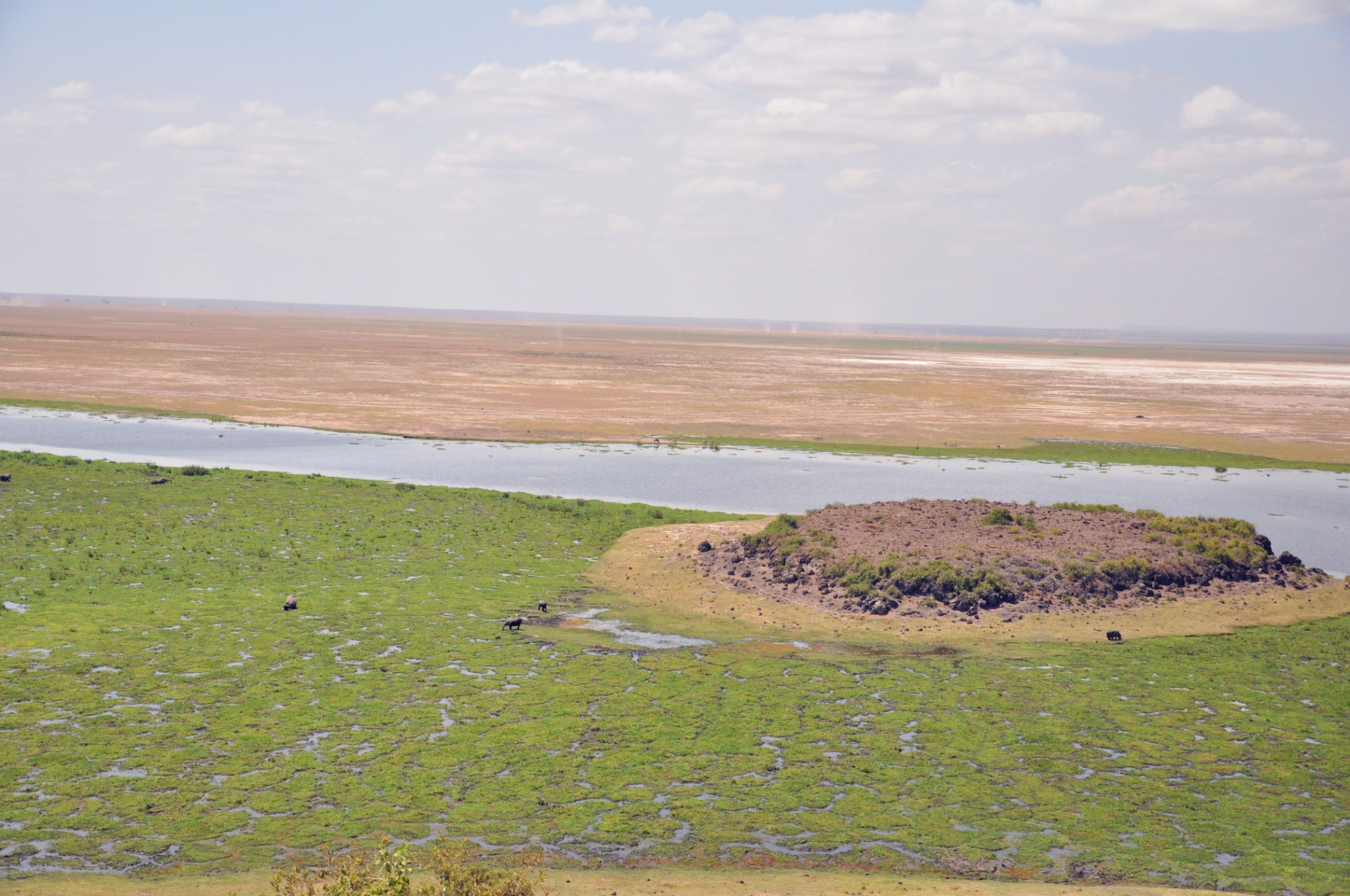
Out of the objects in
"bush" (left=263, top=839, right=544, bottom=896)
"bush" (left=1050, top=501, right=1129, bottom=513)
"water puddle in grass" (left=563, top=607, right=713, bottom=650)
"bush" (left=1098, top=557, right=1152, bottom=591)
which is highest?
"bush" (left=1050, top=501, right=1129, bottom=513)

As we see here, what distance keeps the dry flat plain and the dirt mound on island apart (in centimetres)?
3286

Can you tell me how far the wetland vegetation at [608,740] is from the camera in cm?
1389

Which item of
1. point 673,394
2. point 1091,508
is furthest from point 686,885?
point 673,394

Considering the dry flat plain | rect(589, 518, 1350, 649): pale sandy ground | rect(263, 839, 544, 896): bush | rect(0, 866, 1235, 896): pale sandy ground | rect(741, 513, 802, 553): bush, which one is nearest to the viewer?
rect(263, 839, 544, 896): bush

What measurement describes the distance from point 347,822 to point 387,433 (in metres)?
50.4

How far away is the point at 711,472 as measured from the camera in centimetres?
5156

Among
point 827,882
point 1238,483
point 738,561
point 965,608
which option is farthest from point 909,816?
point 1238,483

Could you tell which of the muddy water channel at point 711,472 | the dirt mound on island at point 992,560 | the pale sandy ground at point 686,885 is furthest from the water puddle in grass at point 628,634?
the muddy water channel at point 711,472

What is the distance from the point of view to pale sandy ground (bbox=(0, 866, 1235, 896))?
12.3m

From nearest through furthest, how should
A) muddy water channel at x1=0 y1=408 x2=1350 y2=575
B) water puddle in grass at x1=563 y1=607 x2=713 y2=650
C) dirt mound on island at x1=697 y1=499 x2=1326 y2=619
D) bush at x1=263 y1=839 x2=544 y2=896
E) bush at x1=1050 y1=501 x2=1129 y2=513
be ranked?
bush at x1=263 y1=839 x2=544 y2=896, water puddle in grass at x1=563 y1=607 x2=713 y2=650, dirt mound on island at x1=697 y1=499 x2=1326 y2=619, bush at x1=1050 y1=501 x2=1129 y2=513, muddy water channel at x1=0 y1=408 x2=1350 y2=575

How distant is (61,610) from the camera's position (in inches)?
917

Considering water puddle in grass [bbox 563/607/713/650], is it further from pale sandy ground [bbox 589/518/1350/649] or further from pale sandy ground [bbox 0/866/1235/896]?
→ pale sandy ground [bbox 0/866/1235/896]

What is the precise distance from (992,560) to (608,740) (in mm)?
14094

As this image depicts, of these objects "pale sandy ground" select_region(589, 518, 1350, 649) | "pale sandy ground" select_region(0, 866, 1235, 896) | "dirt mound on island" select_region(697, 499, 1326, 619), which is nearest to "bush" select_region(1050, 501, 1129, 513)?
"dirt mound on island" select_region(697, 499, 1326, 619)
